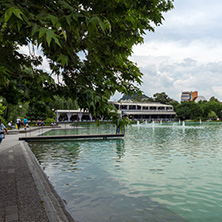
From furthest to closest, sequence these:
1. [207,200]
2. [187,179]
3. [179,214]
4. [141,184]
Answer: [187,179] < [141,184] < [207,200] < [179,214]

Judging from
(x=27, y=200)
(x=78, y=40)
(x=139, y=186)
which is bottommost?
(x=139, y=186)

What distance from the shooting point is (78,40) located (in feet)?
21.6

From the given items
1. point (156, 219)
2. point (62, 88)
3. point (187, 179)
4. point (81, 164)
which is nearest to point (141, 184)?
point (187, 179)

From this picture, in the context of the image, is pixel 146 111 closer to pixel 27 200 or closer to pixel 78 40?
pixel 78 40

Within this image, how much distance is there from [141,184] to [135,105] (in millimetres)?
80927

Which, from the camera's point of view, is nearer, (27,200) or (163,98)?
(27,200)

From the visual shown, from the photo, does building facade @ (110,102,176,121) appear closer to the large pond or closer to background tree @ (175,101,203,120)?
background tree @ (175,101,203,120)

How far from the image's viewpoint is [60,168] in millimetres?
11719

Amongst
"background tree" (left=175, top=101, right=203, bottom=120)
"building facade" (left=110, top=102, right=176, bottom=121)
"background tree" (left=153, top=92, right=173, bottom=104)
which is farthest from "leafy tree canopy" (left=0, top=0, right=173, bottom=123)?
"background tree" (left=153, top=92, right=173, bottom=104)

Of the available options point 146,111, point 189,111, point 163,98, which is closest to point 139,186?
point 146,111

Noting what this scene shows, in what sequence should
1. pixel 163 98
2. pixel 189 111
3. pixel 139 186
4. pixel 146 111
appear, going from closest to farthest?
pixel 139 186 → pixel 146 111 → pixel 189 111 → pixel 163 98

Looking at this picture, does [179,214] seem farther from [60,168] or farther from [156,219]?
[60,168]

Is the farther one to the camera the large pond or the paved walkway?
the large pond

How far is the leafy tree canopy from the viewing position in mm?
3037
